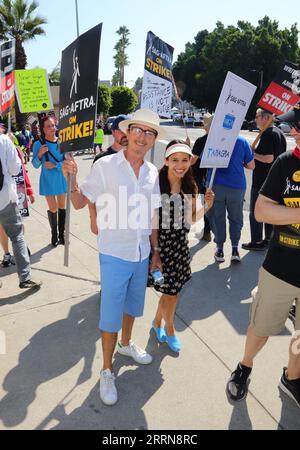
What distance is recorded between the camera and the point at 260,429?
229cm

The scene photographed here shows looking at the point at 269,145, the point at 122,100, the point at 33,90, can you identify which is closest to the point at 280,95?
the point at 269,145

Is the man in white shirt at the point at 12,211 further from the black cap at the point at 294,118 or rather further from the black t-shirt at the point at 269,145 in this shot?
the black t-shirt at the point at 269,145

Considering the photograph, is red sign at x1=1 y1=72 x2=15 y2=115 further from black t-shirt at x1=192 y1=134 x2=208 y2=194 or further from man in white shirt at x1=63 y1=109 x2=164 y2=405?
man in white shirt at x1=63 y1=109 x2=164 y2=405

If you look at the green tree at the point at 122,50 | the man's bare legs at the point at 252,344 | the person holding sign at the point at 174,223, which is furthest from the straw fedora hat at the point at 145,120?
the green tree at the point at 122,50

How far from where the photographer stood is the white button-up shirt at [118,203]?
2.42 meters

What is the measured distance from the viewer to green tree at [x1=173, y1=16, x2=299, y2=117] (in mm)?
45312

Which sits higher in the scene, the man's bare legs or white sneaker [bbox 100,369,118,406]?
the man's bare legs

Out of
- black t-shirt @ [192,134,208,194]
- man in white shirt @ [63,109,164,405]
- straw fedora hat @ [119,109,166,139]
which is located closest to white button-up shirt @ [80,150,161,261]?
man in white shirt @ [63,109,164,405]

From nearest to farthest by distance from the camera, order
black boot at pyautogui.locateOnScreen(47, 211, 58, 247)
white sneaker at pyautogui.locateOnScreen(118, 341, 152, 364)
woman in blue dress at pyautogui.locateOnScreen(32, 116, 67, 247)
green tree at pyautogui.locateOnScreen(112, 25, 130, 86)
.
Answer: white sneaker at pyautogui.locateOnScreen(118, 341, 152, 364) → woman in blue dress at pyautogui.locateOnScreen(32, 116, 67, 247) → black boot at pyautogui.locateOnScreen(47, 211, 58, 247) → green tree at pyautogui.locateOnScreen(112, 25, 130, 86)

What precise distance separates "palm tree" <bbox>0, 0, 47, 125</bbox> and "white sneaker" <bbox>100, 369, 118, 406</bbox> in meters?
30.3

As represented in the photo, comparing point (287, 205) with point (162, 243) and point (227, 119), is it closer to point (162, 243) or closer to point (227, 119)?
point (162, 243)

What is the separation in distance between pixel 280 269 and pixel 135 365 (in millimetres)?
1400

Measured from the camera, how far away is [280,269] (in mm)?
2312
